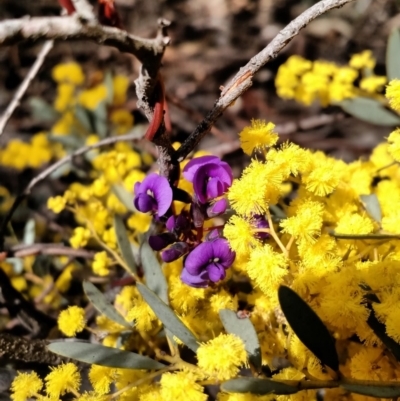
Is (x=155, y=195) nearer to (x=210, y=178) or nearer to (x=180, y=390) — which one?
(x=210, y=178)

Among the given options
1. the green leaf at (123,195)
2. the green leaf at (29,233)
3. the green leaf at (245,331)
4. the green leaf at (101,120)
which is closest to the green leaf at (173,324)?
the green leaf at (245,331)

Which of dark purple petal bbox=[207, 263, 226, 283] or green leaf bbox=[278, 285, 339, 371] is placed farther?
dark purple petal bbox=[207, 263, 226, 283]

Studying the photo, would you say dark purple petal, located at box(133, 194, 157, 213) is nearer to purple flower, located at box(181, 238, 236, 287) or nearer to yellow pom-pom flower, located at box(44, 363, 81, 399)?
purple flower, located at box(181, 238, 236, 287)

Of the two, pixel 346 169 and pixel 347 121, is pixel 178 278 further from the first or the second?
pixel 347 121

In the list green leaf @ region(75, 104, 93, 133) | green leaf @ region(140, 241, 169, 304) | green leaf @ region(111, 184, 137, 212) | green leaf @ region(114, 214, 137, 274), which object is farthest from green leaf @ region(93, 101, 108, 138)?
green leaf @ region(140, 241, 169, 304)

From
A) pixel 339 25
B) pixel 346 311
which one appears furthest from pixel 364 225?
pixel 339 25

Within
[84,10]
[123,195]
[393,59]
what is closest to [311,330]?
[84,10]
